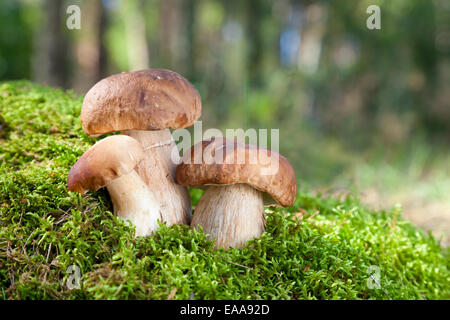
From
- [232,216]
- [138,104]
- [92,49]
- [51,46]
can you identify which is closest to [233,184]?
[232,216]

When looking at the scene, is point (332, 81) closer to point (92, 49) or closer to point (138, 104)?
point (92, 49)

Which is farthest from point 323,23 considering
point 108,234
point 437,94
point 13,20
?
point 13,20

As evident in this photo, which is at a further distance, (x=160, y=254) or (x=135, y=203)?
(x=135, y=203)

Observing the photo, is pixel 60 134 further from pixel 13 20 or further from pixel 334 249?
pixel 13 20

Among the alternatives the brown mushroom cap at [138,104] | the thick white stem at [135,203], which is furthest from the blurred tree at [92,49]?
the thick white stem at [135,203]

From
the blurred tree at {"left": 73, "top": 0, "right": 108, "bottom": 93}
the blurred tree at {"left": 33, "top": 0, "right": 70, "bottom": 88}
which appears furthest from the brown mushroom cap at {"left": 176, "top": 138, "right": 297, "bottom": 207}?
the blurred tree at {"left": 73, "top": 0, "right": 108, "bottom": 93}

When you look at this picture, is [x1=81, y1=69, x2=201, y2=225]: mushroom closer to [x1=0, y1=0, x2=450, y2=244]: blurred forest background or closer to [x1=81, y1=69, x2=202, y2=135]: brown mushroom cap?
[x1=81, y1=69, x2=202, y2=135]: brown mushroom cap
